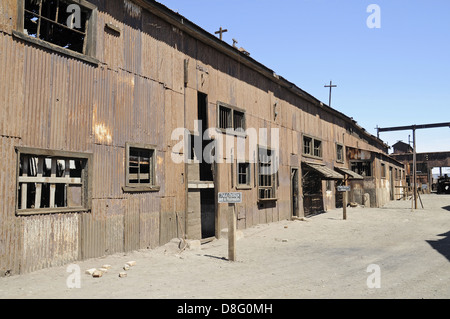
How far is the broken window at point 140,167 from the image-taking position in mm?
9742

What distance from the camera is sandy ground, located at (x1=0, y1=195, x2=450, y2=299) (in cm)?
609

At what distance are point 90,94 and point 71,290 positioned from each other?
4779 mm

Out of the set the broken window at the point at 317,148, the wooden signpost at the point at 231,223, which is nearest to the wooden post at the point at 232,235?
the wooden signpost at the point at 231,223

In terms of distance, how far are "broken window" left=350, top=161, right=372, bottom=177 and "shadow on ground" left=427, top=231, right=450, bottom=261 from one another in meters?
15.2

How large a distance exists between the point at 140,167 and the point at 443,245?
9528 millimetres

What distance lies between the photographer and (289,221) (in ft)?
59.3

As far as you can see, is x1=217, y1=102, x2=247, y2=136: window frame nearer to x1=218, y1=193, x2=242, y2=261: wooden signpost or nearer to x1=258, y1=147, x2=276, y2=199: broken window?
x1=258, y1=147, x2=276, y2=199: broken window

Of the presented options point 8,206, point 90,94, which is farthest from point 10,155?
point 90,94

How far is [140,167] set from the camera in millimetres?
10336

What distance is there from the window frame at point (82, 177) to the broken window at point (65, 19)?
2.69 metres

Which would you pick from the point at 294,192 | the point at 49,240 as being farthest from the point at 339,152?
the point at 49,240

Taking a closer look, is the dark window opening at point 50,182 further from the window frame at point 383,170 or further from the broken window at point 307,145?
the window frame at point 383,170

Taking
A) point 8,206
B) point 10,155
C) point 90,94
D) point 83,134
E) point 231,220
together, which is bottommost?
point 231,220
